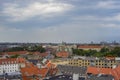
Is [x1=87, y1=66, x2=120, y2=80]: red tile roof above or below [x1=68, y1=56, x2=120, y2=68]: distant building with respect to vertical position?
above

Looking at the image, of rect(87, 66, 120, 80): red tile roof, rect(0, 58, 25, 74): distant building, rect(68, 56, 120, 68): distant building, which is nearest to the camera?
rect(87, 66, 120, 80): red tile roof

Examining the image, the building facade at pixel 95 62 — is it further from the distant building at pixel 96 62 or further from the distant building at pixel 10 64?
the distant building at pixel 10 64

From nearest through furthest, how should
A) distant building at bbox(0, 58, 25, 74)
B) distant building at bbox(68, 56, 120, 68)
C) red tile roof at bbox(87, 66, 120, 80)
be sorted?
red tile roof at bbox(87, 66, 120, 80) → distant building at bbox(68, 56, 120, 68) → distant building at bbox(0, 58, 25, 74)

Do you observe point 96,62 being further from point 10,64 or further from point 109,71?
point 109,71

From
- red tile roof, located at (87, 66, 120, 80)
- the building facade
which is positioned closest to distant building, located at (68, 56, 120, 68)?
the building facade

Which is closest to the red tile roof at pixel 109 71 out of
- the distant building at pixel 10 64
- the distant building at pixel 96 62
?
the distant building at pixel 96 62

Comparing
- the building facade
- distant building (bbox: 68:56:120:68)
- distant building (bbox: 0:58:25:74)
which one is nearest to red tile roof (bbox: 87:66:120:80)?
distant building (bbox: 68:56:120:68)

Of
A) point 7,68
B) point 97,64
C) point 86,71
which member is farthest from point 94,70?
point 7,68

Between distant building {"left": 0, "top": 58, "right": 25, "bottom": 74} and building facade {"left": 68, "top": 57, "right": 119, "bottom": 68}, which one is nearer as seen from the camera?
building facade {"left": 68, "top": 57, "right": 119, "bottom": 68}

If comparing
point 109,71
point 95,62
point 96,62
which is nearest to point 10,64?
point 95,62

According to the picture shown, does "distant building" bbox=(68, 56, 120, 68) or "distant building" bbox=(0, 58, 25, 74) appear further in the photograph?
"distant building" bbox=(0, 58, 25, 74)

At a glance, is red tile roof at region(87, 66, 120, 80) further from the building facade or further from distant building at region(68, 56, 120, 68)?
the building facade

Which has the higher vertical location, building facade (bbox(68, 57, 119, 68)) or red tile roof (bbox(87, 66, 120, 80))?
red tile roof (bbox(87, 66, 120, 80))
